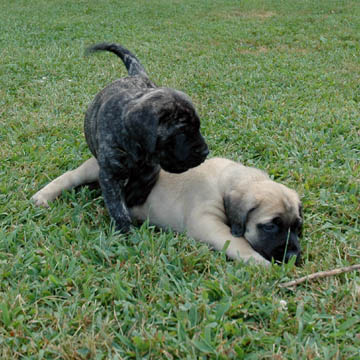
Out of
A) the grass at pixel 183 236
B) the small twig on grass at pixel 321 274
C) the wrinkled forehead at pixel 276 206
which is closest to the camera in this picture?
the grass at pixel 183 236

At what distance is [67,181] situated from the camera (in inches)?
183

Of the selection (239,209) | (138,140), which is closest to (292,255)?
(239,209)

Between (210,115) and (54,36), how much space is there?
7.53 meters

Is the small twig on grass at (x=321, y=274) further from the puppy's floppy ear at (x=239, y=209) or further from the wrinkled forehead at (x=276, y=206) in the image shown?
the puppy's floppy ear at (x=239, y=209)

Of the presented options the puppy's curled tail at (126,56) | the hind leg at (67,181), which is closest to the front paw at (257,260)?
the hind leg at (67,181)

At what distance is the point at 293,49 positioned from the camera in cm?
1158

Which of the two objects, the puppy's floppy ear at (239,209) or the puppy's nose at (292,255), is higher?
the puppy's floppy ear at (239,209)

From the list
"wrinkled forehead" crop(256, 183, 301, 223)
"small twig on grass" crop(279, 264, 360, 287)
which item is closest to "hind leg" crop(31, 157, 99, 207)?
"wrinkled forehead" crop(256, 183, 301, 223)

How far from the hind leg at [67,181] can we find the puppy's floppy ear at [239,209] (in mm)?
1583

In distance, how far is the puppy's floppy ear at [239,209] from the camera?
3693mm

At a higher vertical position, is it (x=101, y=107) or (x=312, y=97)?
(x=101, y=107)

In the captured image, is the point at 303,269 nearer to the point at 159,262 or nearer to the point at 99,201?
the point at 159,262

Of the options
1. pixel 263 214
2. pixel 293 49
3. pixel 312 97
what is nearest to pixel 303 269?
pixel 263 214

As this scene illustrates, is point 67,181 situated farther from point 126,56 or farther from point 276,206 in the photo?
point 276,206
